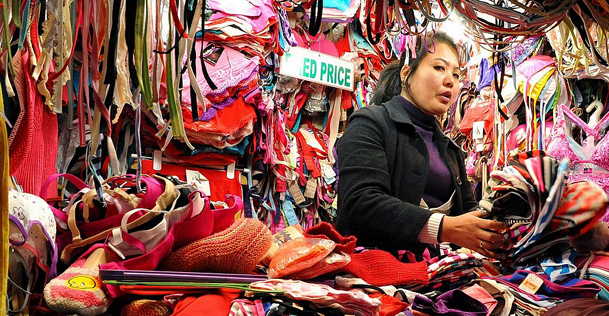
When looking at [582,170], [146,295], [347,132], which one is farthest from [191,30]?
[582,170]

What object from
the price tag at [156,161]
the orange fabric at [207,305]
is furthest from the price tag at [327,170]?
the orange fabric at [207,305]

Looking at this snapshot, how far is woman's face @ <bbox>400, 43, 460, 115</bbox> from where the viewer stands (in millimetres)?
1745

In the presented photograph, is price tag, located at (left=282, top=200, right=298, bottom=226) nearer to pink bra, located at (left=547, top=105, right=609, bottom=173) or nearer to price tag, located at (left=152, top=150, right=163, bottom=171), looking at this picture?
price tag, located at (left=152, top=150, right=163, bottom=171)

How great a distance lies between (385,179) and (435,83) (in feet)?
1.23

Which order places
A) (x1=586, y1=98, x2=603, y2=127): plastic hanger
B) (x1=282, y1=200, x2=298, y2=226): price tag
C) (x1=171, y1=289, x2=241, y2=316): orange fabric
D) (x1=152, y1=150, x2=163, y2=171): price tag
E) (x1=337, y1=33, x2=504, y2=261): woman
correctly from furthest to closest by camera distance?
(x1=282, y1=200, x2=298, y2=226): price tag, (x1=152, y1=150, x2=163, y2=171): price tag, (x1=586, y1=98, x2=603, y2=127): plastic hanger, (x1=337, y1=33, x2=504, y2=261): woman, (x1=171, y1=289, x2=241, y2=316): orange fabric

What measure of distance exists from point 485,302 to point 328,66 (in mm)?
2588

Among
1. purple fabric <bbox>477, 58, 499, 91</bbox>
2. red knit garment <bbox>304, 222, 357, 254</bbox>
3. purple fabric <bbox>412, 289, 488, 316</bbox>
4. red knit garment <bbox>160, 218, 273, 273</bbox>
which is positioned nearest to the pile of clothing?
purple fabric <bbox>412, 289, 488, 316</bbox>

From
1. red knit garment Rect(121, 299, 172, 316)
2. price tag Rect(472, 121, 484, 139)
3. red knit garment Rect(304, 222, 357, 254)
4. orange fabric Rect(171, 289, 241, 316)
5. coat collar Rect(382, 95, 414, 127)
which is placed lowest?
price tag Rect(472, 121, 484, 139)

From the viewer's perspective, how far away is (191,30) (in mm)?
869

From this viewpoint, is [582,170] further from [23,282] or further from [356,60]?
[356,60]

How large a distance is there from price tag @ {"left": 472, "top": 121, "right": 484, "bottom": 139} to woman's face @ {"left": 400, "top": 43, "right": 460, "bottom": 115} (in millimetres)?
1617

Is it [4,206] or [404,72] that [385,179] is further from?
[4,206]

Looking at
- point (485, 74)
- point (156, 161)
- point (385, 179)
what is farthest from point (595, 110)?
point (156, 161)

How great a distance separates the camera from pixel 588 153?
209cm
